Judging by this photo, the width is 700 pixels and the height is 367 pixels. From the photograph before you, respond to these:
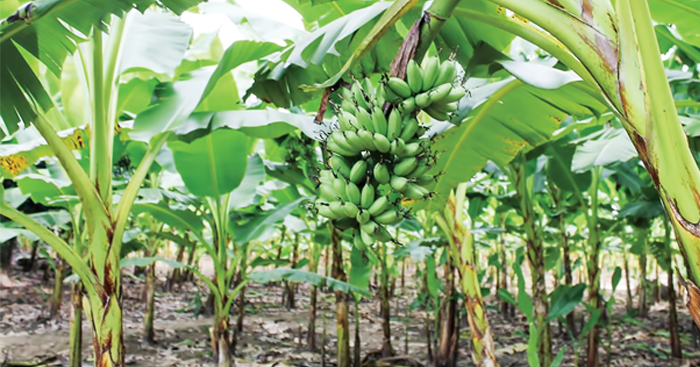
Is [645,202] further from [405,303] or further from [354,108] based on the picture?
[405,303]

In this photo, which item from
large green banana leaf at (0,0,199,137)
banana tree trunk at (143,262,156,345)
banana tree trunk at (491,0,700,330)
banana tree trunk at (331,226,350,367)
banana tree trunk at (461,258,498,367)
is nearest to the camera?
banana tree trunk at (491,0,700,330)

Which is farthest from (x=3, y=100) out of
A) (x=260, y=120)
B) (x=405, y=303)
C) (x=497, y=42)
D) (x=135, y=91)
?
(x=405, y=303)

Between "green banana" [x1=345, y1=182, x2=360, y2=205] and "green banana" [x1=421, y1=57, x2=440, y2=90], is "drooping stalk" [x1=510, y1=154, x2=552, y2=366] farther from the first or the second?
"green banana" [x1=345, y1=182, x2=360, y2=205]

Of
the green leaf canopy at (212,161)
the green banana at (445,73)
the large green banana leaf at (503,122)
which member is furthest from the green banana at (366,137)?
the green leaf canopy at (212,161)

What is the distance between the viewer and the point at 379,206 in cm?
96

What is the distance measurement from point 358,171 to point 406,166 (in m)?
0.10

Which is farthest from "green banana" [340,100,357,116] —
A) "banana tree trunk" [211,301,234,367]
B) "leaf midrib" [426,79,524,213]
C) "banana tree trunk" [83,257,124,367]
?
"banana tree trunk" [211,301,234,367]

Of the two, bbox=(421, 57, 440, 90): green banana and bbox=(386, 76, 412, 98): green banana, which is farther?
bbox=(421, 57, 440, 90): green banana

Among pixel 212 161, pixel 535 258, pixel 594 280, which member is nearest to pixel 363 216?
pixel 212 161

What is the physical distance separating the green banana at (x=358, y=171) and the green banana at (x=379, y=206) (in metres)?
0.07

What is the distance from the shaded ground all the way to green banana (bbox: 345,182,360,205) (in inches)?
148

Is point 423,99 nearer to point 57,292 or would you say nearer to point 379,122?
point 379,122

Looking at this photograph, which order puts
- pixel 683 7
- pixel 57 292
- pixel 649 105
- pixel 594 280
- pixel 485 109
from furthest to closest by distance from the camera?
pixel 57 292 → pixel 594 280 → pixel 485 109 → pixel 683 7 → pixel 649 105

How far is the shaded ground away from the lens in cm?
450
